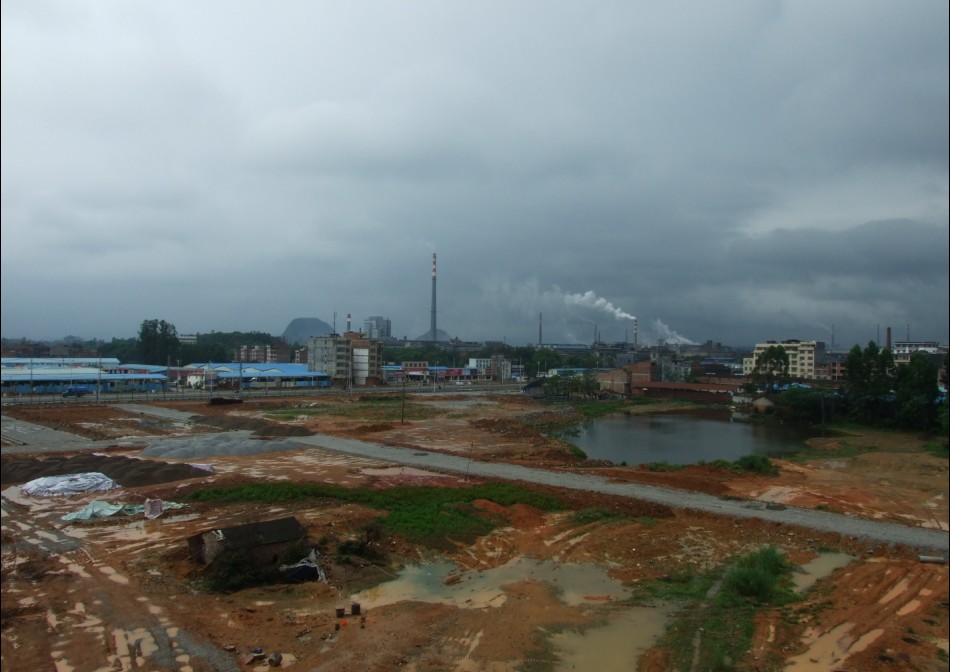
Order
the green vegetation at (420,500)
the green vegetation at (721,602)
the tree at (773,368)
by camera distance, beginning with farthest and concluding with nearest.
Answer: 1. the tree at (773,368)
2. the green vegetation at (420,500)
3. the green vegetation at (721,602)

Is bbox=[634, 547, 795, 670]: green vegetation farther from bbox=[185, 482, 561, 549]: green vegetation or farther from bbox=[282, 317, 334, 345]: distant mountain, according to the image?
bbox=[282, 317, 334, 345]: distant mountain

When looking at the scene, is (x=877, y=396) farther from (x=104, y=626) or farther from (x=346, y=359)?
(x=346, y=359)

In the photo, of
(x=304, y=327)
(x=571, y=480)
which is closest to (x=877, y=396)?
(x=571, y=480)

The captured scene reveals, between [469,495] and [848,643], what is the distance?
16.5 ft

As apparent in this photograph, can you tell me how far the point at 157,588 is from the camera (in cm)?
500

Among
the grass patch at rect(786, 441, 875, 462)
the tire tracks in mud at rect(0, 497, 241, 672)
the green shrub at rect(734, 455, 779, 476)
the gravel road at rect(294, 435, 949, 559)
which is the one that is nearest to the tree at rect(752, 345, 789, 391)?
the grass patch at rect(786, 441, 875, 462)

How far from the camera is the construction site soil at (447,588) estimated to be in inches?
157

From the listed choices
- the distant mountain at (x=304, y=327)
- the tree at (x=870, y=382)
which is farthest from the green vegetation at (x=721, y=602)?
the distant mountain at (x=304, y=327)

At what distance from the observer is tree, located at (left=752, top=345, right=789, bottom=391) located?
106 feet

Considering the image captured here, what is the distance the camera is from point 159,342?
38.4 meters

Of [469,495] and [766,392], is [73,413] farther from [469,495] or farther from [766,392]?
[766,392]

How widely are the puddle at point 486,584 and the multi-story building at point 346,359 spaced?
1387 inches

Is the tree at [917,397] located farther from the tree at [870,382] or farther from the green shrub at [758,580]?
the green shrub at [758,580]

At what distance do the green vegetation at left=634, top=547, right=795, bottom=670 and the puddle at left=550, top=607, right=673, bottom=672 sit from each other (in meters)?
0.14
